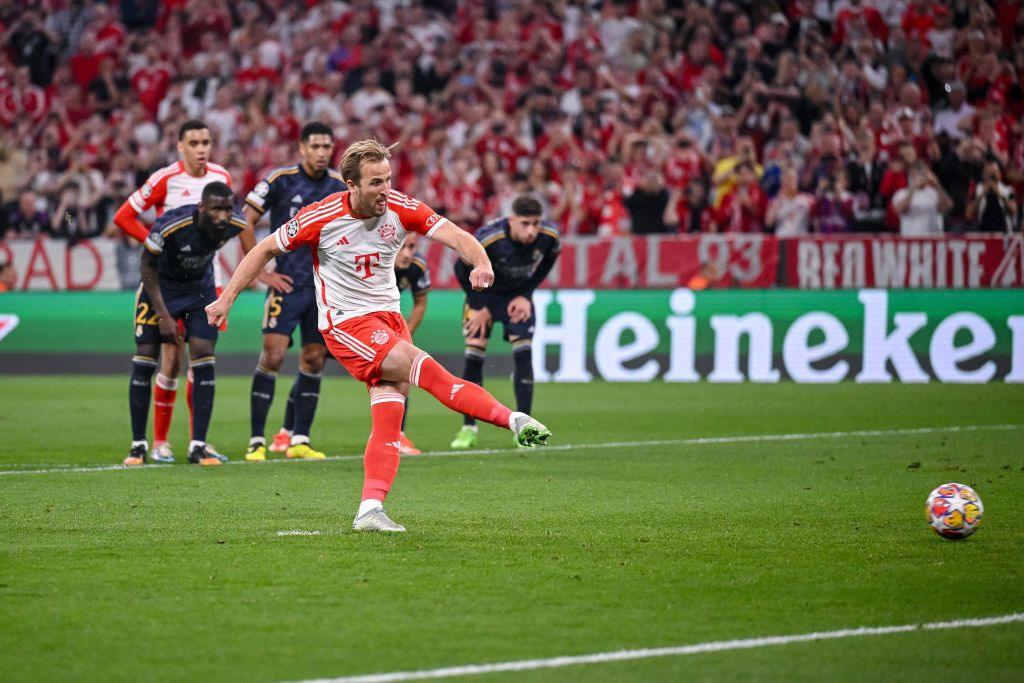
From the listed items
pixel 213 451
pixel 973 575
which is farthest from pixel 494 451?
pixel 973 575

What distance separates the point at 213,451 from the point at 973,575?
253 inches

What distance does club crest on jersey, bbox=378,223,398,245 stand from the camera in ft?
26.3

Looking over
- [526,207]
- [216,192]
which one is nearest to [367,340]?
[216,192]

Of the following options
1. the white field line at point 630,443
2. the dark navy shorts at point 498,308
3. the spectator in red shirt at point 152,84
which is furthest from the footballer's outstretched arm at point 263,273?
the spectator in red shirt at point 152,84

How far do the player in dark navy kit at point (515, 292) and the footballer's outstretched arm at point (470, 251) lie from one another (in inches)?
195

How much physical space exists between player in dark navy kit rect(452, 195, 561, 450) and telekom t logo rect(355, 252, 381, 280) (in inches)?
190

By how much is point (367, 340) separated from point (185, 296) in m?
3.85

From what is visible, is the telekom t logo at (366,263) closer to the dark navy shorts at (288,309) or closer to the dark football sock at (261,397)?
the dark navy shorts at (288,309)

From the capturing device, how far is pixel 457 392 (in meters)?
7.85

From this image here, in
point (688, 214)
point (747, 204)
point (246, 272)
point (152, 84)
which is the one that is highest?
point (152, 84)

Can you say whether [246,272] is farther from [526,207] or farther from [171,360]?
[526,207]

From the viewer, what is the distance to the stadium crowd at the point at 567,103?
65.4 feet

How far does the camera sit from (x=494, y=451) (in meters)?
12.6

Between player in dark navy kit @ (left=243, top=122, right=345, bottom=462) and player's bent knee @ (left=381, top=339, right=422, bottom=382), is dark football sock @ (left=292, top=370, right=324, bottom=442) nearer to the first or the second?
player in dark navy kit @ (left=243, top=122, right=345, bottom=462)
